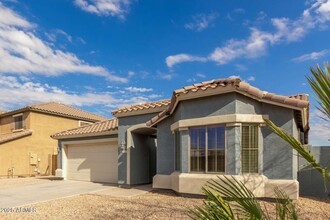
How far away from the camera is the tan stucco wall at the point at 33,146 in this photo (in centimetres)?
2322

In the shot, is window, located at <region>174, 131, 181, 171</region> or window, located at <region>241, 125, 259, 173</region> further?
window, located at <region>174, 131, 181, 171</region>

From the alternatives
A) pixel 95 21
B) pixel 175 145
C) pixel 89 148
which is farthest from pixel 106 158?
pixel 95 21

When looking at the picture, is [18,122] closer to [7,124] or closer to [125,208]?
[7,124]

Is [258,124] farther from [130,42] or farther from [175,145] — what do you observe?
[130,42]

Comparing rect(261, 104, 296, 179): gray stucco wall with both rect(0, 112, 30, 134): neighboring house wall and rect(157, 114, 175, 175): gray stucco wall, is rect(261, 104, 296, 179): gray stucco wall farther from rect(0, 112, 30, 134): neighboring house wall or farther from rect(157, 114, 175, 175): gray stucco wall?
rect(0, 112, 30, 134): neighboring house wall

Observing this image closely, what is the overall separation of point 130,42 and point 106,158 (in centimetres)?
887

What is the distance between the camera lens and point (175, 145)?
12594 millimetres

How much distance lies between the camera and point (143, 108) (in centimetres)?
1465

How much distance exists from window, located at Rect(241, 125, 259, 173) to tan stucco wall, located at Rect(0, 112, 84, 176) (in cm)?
2124

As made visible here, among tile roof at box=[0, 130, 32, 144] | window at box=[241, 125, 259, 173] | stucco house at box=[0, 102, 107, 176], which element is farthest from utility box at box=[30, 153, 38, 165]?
window at box=[241, 125, 259, 173]

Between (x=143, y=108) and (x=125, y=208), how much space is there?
6254 mm

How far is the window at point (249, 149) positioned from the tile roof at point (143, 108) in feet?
15.6

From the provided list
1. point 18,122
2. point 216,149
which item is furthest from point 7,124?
point 216,149

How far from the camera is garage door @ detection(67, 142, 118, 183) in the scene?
17.1m
